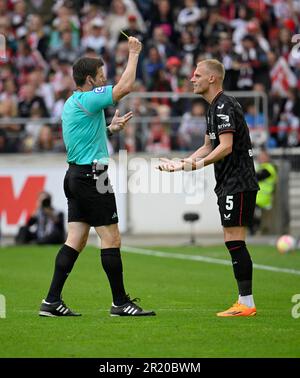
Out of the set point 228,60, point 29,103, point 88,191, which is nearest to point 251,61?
point 228,60

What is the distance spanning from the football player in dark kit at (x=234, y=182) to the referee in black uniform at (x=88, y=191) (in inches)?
33.6

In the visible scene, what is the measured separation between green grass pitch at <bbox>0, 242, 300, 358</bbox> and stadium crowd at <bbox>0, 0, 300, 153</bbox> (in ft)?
21.9

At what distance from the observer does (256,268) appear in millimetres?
15812

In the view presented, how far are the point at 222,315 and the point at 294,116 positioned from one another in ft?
49.1

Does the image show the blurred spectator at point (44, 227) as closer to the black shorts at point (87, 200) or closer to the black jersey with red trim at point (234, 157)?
the black shorts at point (87, 200)

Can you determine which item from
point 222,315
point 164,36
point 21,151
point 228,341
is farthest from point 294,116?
point 228,341

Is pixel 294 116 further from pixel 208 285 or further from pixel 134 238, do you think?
pixel 208 285

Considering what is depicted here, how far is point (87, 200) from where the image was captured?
32.4 feet

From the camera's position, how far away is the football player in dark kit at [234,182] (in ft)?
32.4

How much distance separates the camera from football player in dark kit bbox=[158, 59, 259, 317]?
9891 millimetres

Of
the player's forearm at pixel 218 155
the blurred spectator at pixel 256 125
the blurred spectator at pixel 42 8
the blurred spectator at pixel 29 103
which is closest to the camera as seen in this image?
the player's forearm at pixel 218 155

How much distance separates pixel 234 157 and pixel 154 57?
14855 mm

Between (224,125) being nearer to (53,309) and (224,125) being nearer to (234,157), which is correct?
(234,157)

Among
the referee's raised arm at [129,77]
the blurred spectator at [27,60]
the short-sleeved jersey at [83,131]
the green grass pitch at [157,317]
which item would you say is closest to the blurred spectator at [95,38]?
the blurred spectator at [27,60]
